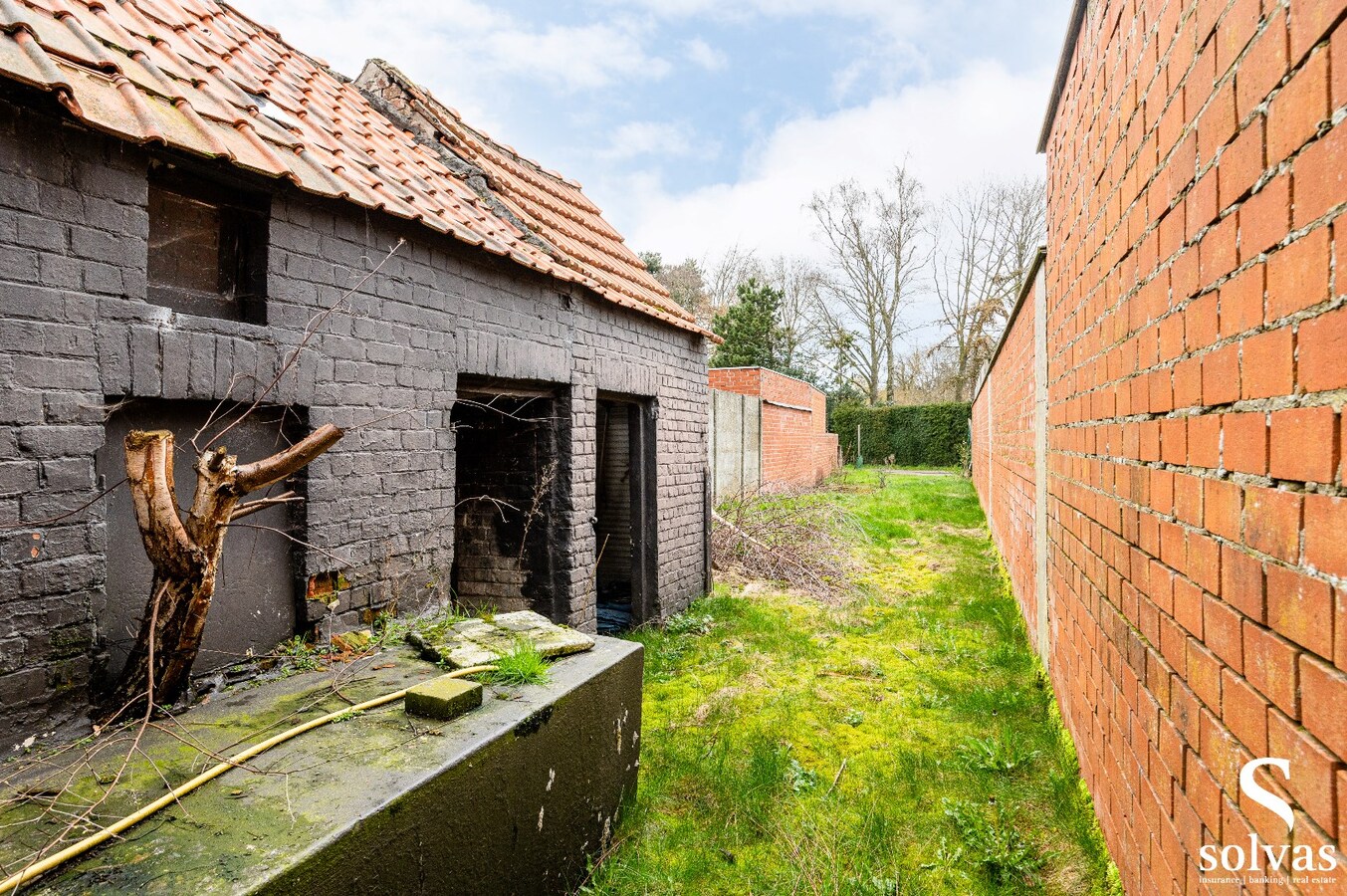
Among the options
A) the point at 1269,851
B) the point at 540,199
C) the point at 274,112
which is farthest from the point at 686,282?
the point at 1269,851

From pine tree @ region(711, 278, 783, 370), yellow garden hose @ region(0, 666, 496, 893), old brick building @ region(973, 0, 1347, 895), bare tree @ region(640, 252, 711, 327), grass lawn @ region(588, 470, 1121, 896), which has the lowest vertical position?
grass lawn @ region(588, 470, 1121, 896)

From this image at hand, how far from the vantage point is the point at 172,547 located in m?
2.22

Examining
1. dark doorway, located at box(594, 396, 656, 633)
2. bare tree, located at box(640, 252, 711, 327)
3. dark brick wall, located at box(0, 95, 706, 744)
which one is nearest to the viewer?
dark brick wall, located at box(0, 95, 706, 744)

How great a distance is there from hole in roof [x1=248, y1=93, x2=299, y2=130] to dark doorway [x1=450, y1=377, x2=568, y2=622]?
205 cm

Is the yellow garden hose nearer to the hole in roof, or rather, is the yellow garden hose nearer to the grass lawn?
the grass lawn

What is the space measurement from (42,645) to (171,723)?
1.60ft

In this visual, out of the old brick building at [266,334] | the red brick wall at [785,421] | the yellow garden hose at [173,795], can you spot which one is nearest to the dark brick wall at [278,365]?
the old brick building at [266,334]

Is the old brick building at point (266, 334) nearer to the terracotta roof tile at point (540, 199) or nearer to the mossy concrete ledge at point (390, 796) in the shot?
the terracotta roof tile at point (540, 199)

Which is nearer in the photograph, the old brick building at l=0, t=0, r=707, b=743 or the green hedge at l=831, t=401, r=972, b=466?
the old brick building at l=0, t=0, r=707, b=743

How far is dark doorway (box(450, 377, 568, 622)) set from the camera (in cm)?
513

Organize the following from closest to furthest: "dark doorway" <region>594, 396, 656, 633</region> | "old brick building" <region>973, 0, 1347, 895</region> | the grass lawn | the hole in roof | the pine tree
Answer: "old brick building" <region>973, 0, 1347, 895</region>, the grass lawn, the hole in roof, "dark doorway" <region>594, 396, 656, 633</region>, the pine tree

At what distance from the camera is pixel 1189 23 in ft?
4.86

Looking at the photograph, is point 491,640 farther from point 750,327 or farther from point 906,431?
point 906,431

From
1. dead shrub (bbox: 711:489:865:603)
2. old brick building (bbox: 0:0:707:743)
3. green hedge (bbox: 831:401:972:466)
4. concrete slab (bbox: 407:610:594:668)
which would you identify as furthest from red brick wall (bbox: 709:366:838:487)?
concrete slab (bbox: 407:610:594:668)
